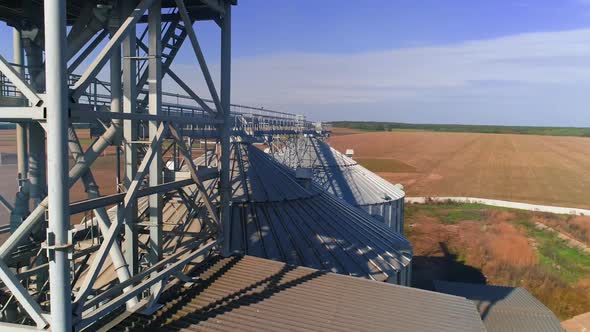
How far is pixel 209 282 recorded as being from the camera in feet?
28.2

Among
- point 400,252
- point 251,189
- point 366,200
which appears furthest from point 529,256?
point 251,189

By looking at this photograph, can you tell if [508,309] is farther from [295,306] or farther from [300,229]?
[295,306]

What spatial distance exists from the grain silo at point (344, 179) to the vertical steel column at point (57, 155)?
77.0ft

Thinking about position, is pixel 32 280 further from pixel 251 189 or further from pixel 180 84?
pixel 251 189

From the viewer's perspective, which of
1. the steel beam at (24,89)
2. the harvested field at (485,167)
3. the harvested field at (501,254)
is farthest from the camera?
the harvested field at (485,167)

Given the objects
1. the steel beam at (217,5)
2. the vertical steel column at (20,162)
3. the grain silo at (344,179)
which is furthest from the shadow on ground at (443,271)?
the vertical steel column at (20,162)

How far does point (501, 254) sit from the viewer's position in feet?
136

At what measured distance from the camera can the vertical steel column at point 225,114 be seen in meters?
10.5

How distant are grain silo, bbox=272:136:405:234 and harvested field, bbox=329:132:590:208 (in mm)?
43966

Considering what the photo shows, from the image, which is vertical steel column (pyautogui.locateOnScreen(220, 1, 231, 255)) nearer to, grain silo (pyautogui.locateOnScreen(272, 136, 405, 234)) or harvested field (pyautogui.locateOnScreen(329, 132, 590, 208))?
grain silo (pyautogui.locateOnScreen(272, 136, 405, 234))

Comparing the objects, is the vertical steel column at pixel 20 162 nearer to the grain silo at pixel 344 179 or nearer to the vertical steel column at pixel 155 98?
the vertical steel column at pixel 155 98

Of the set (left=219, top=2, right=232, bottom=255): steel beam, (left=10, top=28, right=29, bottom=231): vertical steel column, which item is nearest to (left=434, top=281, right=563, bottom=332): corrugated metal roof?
(left=219, top=2, right=232, bottom=255): steel beam

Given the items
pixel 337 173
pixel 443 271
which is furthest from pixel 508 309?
pixel 443 271

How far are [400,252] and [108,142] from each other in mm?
11453
